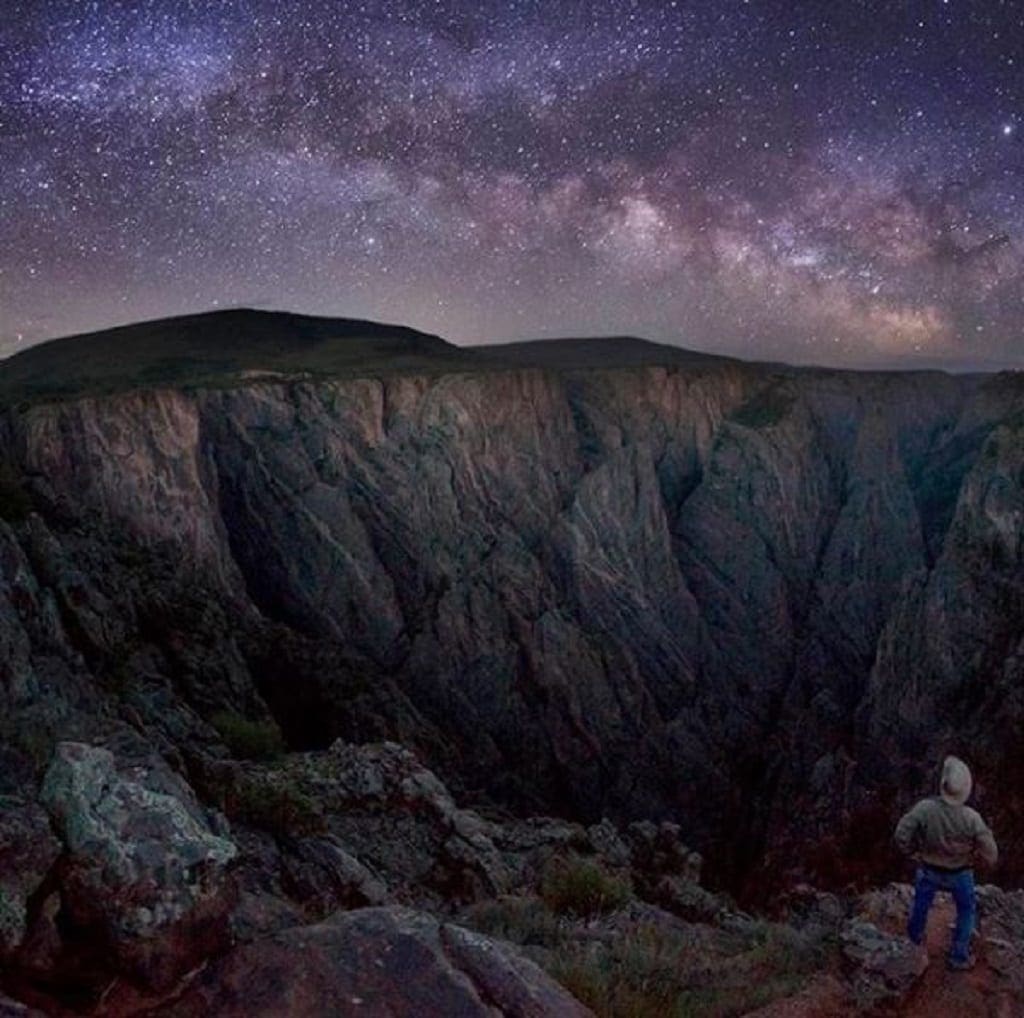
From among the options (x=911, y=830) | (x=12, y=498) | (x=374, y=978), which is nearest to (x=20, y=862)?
(x=374, y=978)

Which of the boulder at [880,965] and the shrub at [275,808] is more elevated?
the boulder at [880,965]

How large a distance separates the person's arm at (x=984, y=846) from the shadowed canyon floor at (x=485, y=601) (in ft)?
3.36

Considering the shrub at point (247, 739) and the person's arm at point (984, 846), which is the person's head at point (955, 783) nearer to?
the person's arm at point (984, 846)

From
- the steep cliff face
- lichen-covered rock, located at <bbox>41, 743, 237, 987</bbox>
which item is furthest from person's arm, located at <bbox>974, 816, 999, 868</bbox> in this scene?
the steep cliff face

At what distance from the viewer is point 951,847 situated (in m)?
6.34

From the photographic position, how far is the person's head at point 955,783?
6.24 m

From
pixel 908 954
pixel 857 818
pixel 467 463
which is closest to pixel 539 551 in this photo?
A: pixel 467 463

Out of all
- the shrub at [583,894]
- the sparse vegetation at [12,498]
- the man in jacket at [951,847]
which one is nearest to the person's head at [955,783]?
the man in jacket at [951,847]

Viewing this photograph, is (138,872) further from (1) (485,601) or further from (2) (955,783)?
(1) (485,601)

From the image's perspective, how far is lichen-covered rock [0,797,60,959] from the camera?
4156mm

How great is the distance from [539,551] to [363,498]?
441 inches

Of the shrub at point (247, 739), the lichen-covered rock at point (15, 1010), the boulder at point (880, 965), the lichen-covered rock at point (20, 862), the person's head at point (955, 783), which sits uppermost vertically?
the lichen-covered rock at point (20, 862)

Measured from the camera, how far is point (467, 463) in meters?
47.4

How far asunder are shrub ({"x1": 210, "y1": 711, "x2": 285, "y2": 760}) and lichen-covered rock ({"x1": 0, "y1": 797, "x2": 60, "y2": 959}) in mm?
12406
